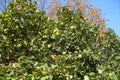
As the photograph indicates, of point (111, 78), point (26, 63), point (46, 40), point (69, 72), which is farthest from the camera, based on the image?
point (46, 40)

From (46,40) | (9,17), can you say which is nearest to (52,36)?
(46,40)

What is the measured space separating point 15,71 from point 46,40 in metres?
2.02

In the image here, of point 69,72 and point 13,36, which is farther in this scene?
point 13,36

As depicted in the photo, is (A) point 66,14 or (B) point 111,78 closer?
(B) point 111,78

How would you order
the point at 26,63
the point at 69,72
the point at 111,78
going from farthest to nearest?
the point at 26,63 < the point at 69,72 < the point at 111,78

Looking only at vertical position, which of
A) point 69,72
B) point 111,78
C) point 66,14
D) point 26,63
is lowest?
point 111,78

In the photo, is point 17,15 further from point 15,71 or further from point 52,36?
point 15,71

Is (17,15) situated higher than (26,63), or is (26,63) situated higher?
(17,15)

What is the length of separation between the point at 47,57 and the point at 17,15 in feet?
4.48

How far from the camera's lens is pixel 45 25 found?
7168mm

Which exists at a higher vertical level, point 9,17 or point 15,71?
point 9,17

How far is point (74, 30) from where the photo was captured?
7406 millimetres

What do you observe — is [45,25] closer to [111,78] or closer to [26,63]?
[26,63]

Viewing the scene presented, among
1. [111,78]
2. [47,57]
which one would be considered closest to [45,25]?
[47,57]
